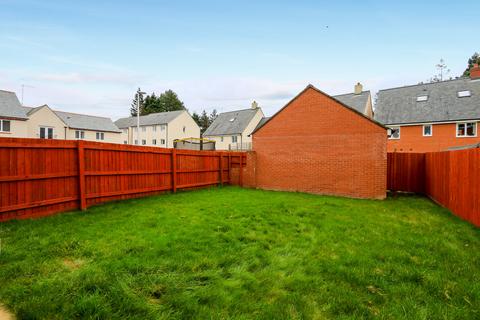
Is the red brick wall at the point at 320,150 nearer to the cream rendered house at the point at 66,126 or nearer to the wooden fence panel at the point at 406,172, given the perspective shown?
the wooden fence panel at the point at 406,172

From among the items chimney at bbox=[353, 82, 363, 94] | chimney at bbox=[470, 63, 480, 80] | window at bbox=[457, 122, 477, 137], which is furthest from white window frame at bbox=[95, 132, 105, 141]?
chimney at bbox=[470, 63, 480, 80]

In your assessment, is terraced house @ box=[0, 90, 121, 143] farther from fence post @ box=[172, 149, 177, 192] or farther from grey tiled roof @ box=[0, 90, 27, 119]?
fence post @ box=[172, 149, 177, 192]

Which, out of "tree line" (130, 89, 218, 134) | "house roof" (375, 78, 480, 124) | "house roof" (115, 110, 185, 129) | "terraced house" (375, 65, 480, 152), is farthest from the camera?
"tree line" (130, 89, 218, 134)

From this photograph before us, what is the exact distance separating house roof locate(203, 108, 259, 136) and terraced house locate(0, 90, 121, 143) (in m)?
14.8

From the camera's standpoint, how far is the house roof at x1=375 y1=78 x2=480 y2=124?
22.0m

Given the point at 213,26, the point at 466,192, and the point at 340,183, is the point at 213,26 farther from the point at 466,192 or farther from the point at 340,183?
the point at 466,192

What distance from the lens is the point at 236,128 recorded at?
39.2 meters

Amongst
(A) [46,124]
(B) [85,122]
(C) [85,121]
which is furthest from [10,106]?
(C) [85,121]

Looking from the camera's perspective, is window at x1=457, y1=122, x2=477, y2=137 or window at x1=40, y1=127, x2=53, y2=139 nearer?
window at x1=457, y1=122, x2=477, y2=137

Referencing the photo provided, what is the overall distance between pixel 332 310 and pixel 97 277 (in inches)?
109

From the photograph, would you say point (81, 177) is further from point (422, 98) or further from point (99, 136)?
point (99, 136)

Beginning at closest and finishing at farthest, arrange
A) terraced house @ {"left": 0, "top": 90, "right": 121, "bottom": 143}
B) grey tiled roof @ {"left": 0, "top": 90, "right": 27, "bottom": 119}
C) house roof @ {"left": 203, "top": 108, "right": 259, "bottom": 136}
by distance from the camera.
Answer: grey tiled roof @ {"left": 0, "top": 90, "right": 27, "bottom": 119}, terraced house @ {"left": 0, "top": 90, "right": 121, "bottom": 143}, house roof @ {"left": 203, "top": 108, "right": 259, "bottom": 136}

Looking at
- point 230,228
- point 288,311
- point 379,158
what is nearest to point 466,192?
point 379,158

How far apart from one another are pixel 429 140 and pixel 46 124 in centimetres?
4034
